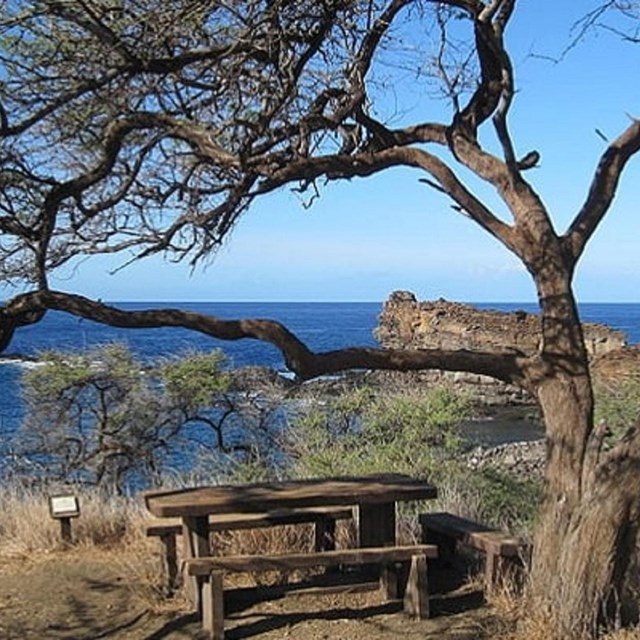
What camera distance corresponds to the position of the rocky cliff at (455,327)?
139ft

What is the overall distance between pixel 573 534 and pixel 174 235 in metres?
3.43

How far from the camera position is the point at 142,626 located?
6.58 meters

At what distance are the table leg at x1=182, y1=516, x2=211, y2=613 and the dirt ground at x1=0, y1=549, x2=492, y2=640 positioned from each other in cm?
13

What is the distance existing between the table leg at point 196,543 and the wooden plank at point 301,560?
12 cm

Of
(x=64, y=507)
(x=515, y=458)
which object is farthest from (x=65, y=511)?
(x=515, y=458)

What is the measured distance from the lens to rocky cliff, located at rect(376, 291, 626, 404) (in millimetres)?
42281

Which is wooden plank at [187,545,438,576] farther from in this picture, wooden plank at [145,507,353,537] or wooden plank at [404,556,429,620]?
wooden plank at [145,507,353,537]

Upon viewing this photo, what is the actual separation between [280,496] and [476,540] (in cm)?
136

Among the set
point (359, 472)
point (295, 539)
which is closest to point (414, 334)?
point (359, 472)

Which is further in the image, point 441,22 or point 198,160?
point 198,160

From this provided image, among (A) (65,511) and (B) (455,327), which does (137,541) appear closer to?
(A) (65,511)

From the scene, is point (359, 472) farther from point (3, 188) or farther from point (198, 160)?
point (3, 188)

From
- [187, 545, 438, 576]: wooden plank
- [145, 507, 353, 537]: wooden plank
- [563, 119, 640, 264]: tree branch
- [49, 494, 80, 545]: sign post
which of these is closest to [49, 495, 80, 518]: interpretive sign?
[49, 494, 80, 545]: sign post

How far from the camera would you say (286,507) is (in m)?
6.74
